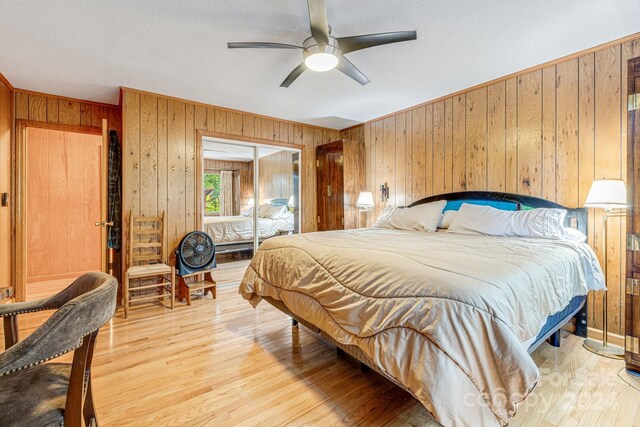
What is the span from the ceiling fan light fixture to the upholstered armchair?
1.96 metres

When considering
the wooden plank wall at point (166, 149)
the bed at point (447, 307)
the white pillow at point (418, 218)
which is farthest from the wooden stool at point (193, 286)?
the white pillow at point (418, 218)

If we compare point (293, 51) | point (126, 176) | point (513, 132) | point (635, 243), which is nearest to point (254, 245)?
point (126, 176)

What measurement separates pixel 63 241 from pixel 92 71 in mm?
3057

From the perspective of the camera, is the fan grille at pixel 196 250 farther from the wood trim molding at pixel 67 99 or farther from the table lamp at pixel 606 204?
the table lamp at pixel 606 204

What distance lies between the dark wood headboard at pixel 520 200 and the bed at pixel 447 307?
0.53 meters

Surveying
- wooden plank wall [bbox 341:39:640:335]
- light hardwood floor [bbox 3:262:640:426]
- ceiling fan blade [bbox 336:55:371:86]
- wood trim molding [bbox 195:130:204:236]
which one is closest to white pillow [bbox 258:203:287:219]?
wood trim molding [bbox 195:130:204:236]

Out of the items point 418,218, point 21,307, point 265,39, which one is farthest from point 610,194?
point 21,307

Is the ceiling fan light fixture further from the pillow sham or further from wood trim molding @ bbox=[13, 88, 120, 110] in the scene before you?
wood trim molding @ bbox=[13, 88, 120, 110]

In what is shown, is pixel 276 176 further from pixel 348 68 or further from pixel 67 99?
pixel 67 99

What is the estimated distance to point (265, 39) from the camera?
2.41m

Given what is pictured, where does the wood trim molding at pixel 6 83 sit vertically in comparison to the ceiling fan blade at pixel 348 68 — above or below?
above

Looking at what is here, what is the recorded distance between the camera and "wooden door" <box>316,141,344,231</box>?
4.61 metres

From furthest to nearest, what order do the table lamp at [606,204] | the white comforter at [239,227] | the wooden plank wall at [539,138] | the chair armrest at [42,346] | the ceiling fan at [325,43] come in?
the white comforter at [239,227] → the wooden plank wall at [539,138] → the table lamp at [606,204] → the ceiling fan at [325,43] → the chair armrest at [42,346]

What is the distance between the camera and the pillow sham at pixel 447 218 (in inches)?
Answer: 129
